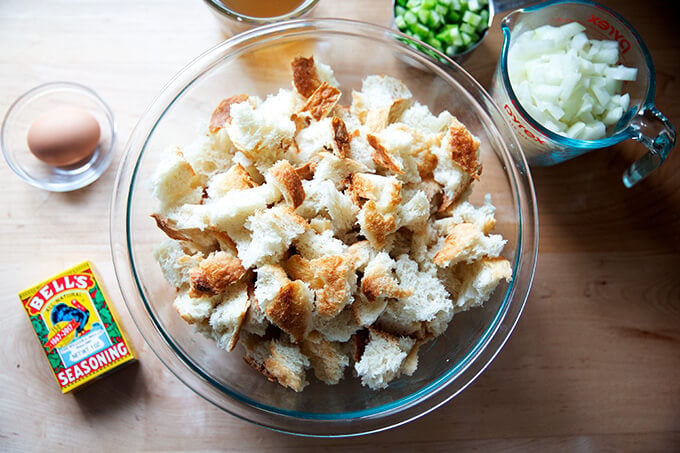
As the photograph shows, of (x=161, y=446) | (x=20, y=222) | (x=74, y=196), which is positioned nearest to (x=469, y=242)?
(x=161, y=446)

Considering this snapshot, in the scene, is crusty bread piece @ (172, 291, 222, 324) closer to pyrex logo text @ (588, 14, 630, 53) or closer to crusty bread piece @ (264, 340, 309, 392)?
crusty bread piece @ (264, 340, 309, 392)

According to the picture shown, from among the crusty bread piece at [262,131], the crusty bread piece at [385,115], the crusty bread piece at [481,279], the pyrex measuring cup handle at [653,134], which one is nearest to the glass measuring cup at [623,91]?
the pyrex measuring cup handle at [653,134]

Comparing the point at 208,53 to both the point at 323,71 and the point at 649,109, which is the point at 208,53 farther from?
Result: the point at 649,109

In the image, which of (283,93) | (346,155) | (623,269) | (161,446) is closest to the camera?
(346,155)

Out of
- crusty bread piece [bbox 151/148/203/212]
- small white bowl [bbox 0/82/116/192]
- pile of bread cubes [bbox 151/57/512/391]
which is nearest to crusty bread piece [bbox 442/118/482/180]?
pile of bread cubes [bbox 151/57/512/391]

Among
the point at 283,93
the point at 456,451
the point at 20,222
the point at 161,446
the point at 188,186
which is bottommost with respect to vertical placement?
the point at 456,451

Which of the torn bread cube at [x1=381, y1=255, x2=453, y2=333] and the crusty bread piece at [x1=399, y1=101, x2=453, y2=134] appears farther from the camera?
the crusty bread piece at [x1=399, y1=101, x2=453, y2=134]

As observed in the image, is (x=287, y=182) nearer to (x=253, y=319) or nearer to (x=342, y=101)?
(x=253, y=319)
